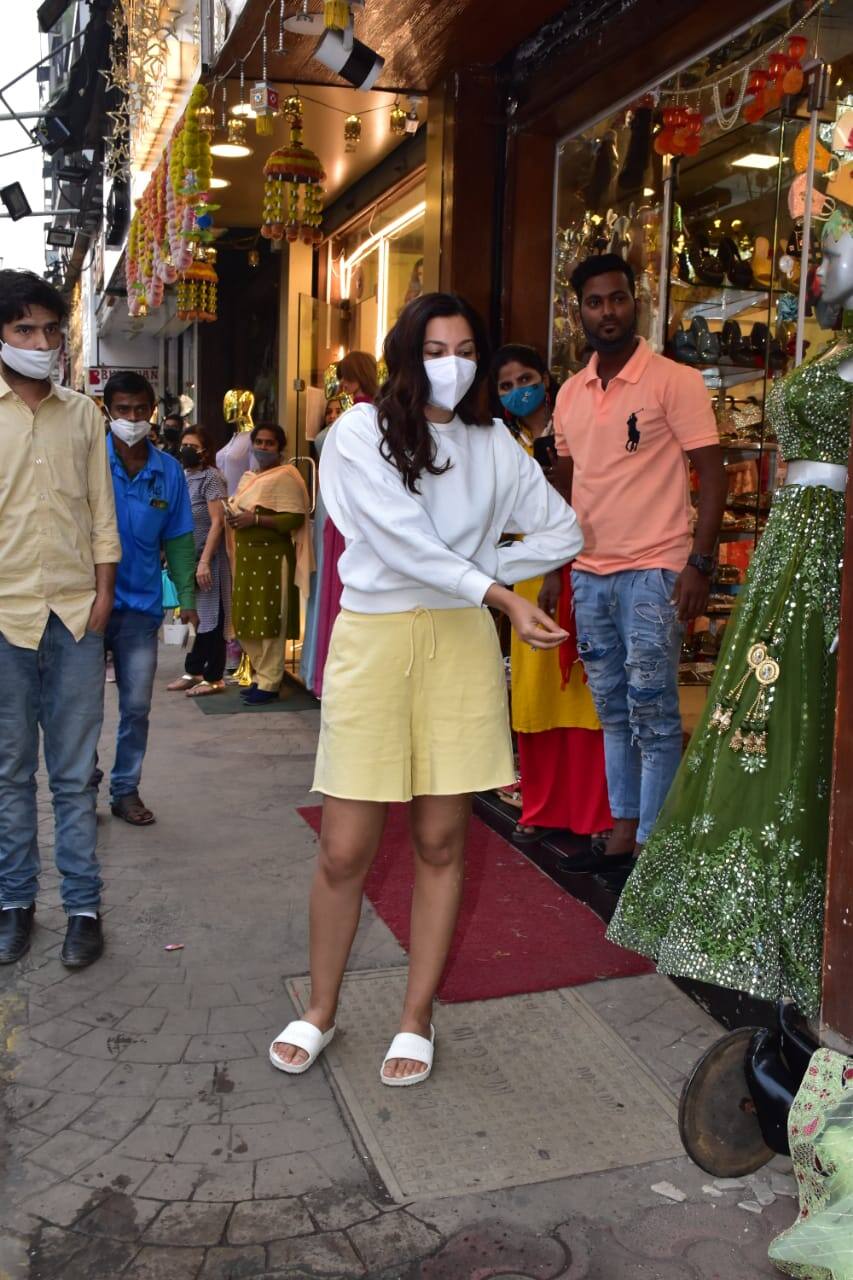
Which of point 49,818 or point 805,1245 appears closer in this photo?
point 805,1245

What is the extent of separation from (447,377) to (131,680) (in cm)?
284

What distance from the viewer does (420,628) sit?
2.76m

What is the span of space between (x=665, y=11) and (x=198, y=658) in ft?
17.6

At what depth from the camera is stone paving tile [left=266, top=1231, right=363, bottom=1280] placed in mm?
2227

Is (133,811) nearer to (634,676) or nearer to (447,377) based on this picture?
(634,676)

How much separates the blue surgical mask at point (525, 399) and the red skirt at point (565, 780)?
133cm

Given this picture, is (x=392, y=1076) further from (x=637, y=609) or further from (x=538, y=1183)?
(x=637, y=609)

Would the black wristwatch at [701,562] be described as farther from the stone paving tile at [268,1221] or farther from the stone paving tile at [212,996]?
the stone paving tile at [268,1221]

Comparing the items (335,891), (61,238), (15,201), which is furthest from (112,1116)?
(61,238)

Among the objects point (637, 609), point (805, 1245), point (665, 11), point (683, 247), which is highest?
point (665, 11)

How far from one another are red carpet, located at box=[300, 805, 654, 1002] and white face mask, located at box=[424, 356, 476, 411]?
1749 mm

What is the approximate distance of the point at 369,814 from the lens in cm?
284

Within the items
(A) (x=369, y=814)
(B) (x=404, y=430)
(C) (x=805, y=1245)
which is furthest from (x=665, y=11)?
(C) (x=805, y=1245)

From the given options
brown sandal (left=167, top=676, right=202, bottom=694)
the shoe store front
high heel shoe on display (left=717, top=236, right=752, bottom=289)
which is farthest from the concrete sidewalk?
brown sandal (left=167, top=676, right=202, bottom=694)
